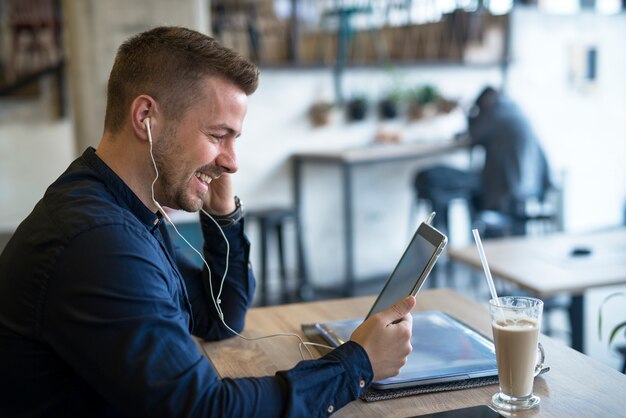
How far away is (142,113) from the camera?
1.26 m

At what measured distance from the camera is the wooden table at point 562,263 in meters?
2.29

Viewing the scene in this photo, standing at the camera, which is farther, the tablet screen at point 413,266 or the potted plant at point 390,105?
the potted plant at point 390,105

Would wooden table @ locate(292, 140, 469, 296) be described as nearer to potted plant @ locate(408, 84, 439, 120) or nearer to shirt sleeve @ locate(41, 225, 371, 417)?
potted plant @ locate(408, 84, 439, 120)

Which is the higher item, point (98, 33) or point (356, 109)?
point (98, 33)

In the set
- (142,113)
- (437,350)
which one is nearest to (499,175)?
(437,350)

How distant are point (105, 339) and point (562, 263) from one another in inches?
74.9

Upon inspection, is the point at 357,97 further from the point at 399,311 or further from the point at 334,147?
the point at 399,311

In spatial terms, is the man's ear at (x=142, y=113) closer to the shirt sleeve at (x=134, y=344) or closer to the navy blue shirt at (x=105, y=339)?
the navy blue shirt at (x=105, y=339)

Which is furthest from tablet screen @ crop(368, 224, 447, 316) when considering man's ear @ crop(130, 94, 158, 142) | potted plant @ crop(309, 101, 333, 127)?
potted plant @ crop(309, 101, 333, 127)

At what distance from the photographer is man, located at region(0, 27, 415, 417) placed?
1.03 meters

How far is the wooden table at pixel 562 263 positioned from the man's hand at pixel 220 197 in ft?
3.34

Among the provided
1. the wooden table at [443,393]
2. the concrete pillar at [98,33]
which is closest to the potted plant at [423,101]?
the concrete pillar at [98,33]

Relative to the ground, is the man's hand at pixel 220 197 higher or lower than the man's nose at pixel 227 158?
lower

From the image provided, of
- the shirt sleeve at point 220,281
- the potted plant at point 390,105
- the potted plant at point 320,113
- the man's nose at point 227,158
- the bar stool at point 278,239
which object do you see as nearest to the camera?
the man's nose at point 227,158
